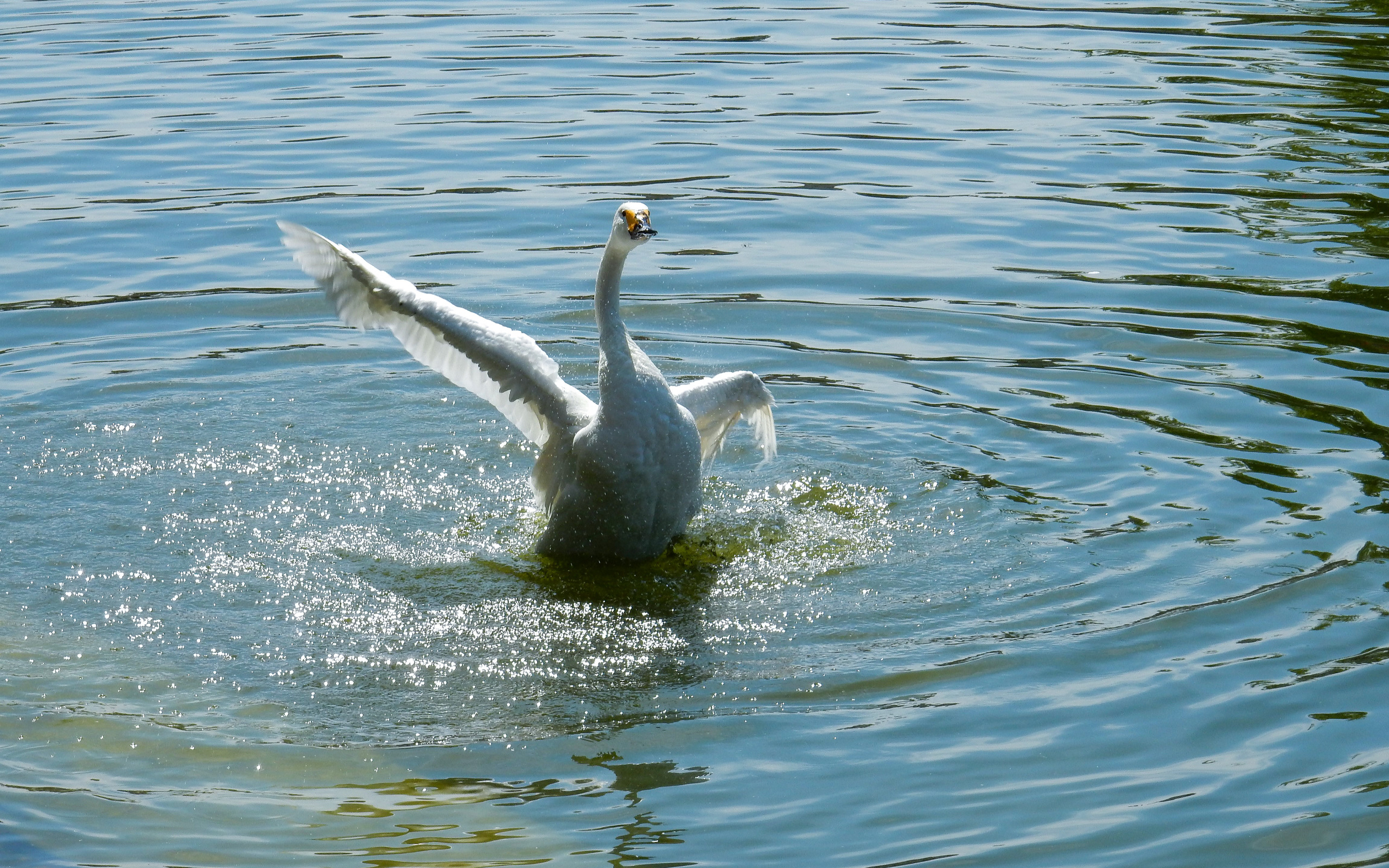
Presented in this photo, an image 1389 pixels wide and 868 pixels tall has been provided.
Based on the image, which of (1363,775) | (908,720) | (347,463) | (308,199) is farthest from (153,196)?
(1363,775)

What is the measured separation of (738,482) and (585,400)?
129 cm

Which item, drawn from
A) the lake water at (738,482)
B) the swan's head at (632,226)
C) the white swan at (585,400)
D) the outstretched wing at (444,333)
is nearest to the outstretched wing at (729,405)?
the white swan at (585,400)

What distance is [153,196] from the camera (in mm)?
15242

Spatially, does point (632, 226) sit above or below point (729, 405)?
above

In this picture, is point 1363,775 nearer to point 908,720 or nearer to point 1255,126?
point 908,720

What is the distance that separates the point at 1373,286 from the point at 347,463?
773cm

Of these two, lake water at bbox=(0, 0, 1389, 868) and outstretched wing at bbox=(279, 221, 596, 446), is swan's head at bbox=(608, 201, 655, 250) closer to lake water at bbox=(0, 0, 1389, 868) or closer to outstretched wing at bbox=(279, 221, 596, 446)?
outstretched wing at bbox=(279, 221, 596, 446)

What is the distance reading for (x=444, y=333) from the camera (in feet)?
29.5

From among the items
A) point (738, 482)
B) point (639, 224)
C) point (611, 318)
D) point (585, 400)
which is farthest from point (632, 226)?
point (738, 482)

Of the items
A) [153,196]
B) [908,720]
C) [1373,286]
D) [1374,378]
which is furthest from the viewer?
[153,196]

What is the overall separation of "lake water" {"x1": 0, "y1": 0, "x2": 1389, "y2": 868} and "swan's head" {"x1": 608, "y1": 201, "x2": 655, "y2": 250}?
5.93ft

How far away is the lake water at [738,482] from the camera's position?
6.39 m

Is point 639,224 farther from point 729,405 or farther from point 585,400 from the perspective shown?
point 729,405

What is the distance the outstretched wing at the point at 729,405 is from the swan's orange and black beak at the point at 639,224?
1.26 metres
